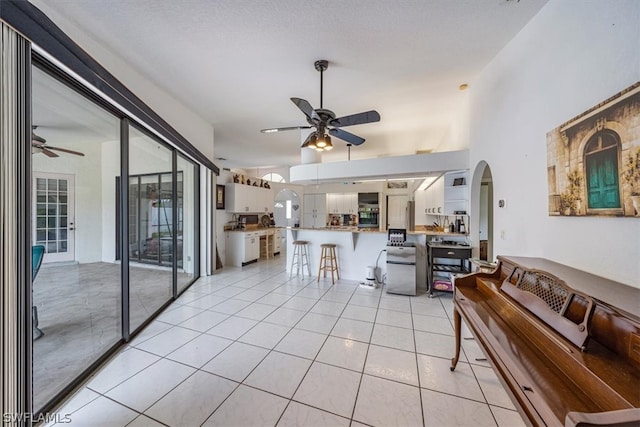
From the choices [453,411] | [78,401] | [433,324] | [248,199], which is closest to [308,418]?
[453,411]

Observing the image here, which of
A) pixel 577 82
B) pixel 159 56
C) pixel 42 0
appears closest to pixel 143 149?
pixel 159 56

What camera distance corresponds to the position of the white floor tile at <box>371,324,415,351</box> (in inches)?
93.0

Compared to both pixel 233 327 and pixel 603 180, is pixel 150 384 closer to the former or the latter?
pixel 233 327

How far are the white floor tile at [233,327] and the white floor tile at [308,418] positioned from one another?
1.18m

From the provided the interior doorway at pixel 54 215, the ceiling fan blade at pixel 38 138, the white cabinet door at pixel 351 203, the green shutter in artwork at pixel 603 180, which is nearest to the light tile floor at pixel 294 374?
the interior doorway at pixel 54 215

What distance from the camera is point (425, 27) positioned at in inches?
87.8

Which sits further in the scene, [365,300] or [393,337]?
[365,300]

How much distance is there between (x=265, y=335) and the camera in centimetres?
255

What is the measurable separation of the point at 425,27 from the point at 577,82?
1.34m

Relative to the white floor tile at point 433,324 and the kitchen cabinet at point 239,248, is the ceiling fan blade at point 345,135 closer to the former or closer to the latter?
the white floor tile at point 433,324

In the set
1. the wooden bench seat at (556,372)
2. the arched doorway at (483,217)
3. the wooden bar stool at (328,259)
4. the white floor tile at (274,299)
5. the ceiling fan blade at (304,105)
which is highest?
the ceiling fan blade at (304,105)

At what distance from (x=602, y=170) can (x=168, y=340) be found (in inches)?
153

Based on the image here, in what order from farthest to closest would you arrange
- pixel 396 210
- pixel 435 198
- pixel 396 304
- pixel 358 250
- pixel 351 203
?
pixel 351 203 < pixel 396 210 < pixel 435 198 < pixel 358 250 < pixel 396 304

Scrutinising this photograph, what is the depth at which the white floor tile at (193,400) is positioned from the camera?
1.54 m
